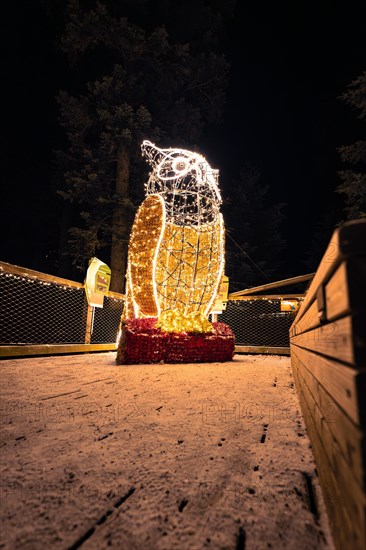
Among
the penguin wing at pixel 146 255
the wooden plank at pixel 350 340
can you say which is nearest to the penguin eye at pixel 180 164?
the penguin wing at pixel 146 255

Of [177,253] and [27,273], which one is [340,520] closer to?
[177,253]

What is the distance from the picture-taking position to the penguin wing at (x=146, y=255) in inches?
214

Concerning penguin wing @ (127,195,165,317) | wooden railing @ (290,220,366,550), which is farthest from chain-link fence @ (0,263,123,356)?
wooden railing @ (290,220,366,550)

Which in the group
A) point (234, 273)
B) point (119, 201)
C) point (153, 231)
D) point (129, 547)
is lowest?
point (129, 547)

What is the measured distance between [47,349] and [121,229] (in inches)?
250

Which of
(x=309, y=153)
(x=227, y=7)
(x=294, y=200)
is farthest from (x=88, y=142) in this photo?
(x=294, y=200)

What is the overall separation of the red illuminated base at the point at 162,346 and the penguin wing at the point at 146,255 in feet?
1.36

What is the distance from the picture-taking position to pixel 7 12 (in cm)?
1277

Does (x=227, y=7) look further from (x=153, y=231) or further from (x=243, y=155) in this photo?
(x=153, y=231)

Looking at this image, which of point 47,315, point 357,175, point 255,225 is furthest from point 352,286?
point 255,225

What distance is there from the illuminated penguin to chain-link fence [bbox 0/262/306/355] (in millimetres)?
2227

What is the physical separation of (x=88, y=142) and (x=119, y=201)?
6.06 meters

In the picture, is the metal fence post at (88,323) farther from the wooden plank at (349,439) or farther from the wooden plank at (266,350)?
the wooden plank at (349,439)

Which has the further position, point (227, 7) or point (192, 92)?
point (192, 92)
